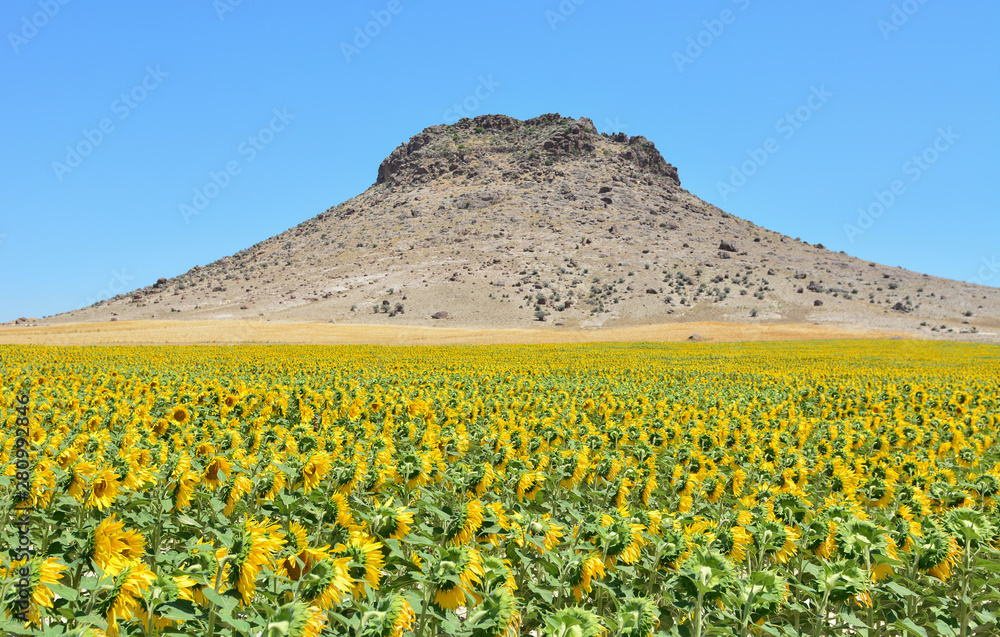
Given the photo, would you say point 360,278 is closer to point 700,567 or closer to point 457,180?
point 457,180

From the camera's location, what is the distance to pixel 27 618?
2525mm

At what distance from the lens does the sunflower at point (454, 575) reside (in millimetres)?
2754

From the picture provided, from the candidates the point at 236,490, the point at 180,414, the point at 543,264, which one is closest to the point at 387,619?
the point at 236,490

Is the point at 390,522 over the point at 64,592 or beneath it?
beneath

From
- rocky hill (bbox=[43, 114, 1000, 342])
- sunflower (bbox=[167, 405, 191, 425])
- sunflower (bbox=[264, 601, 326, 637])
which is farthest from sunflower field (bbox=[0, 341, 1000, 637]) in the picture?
rocky hill (bbox=[43, 114, 1000, 342])

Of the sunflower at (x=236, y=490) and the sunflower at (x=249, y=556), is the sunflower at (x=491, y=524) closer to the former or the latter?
the sunflower at (x=249, y=556)

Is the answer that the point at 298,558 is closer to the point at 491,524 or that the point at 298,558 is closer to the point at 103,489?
the point at 491,524

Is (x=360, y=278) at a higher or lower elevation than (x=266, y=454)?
higher

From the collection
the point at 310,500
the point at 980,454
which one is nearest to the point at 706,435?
the point at 980,454

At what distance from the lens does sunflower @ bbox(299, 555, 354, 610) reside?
2516 millimetres

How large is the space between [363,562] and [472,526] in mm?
968

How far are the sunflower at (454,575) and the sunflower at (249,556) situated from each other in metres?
0.79

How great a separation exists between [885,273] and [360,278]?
312 feet

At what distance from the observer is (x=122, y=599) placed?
95.4 inches
